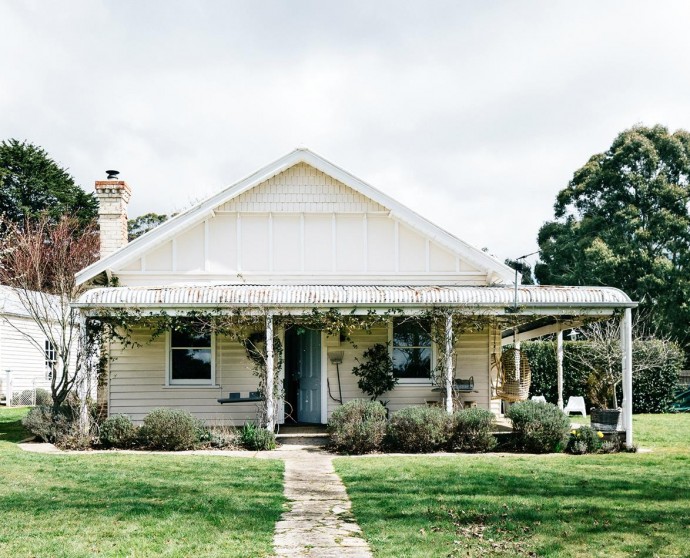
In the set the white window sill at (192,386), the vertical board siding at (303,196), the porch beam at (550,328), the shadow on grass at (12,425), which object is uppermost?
the vertical board siding at (303,196)

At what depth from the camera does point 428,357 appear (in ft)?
56.2

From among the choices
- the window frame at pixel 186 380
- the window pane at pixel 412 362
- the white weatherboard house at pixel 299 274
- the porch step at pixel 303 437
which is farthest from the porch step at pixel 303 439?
the window pane at pixel 412 362

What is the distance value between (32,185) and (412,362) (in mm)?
34232

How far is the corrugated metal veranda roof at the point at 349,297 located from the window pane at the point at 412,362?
2.59 m

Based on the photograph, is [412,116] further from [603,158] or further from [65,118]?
[65,118]

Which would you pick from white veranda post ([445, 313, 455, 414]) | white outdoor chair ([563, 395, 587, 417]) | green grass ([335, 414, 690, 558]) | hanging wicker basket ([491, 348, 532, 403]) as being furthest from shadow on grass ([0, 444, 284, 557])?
white outdoor chair ([563, 395, 587, 417])

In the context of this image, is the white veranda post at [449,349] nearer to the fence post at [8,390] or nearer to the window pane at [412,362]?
the window pane at [412,362]

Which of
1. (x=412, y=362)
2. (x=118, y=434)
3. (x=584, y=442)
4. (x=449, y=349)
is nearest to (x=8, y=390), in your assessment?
(x=118, y=434)

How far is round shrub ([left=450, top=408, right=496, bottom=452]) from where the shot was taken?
13664 millimetres

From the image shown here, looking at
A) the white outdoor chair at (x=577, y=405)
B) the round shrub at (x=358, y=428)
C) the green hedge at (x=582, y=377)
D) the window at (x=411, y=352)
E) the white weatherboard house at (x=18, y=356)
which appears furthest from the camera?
the white weatherboard house at (x=18, y=356)

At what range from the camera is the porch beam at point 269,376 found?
1429 centimetres

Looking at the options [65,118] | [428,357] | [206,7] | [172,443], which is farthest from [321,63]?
[65,118]

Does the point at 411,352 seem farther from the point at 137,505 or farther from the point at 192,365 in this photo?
the point at 137,505

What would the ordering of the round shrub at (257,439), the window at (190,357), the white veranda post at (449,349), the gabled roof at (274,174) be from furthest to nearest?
the gabled roof at (274,174) → the window at (190,357) → the white veranda post at (449,349) → the round shrub at (257,439)
